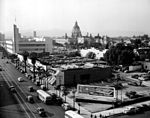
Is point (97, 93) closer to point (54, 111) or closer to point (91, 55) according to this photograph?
point (54, 111)

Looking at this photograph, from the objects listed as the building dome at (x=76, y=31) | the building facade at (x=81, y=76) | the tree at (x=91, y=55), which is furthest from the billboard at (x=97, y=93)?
the building dome at (x=76, y=31)

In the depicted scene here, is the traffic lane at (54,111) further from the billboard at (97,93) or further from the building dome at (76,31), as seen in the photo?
the building dome at (76,31)

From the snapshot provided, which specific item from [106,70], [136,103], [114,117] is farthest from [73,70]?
[114,117]

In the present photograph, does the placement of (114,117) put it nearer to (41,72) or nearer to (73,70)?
(73,70)

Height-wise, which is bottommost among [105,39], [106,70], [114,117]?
[114,117]

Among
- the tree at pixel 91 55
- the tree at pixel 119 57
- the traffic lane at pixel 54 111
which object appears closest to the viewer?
the traffic lane at pixel 54 111
